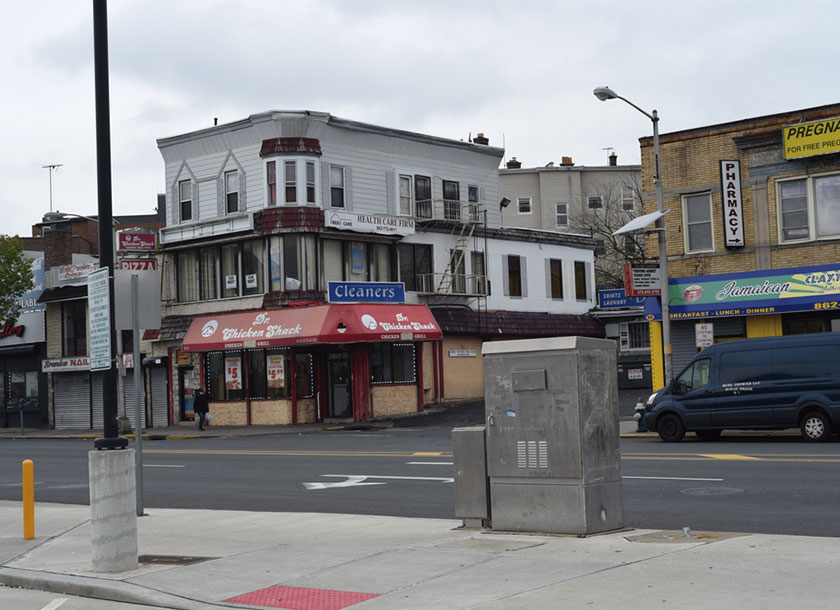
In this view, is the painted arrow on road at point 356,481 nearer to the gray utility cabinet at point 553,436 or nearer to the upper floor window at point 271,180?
the gray utility cabinet at point 553,436

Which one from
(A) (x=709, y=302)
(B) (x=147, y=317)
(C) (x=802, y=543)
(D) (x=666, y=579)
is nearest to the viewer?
(D) (x=666, y=579)

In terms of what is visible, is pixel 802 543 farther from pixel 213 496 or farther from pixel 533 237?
pixel 533 237

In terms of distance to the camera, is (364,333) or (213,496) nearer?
(213,496)

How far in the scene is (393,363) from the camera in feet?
133

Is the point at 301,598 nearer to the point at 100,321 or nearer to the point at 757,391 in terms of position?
the point at 100,321

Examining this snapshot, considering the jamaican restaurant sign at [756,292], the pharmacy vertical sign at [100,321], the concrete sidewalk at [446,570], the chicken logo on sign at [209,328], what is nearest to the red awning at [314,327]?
the chicken logo on sign at [209,328]

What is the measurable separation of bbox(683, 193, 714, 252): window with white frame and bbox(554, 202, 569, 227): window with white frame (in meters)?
32.8

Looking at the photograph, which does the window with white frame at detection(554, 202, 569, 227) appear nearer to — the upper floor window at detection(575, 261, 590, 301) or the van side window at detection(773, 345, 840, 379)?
the upper floor window at detection(575, 261, 590, 301)

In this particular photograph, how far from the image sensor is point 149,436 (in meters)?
37.3

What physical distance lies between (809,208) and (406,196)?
17509 mm

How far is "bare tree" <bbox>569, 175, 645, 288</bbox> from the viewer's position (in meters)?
61.3

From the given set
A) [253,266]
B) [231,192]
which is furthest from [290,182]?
[253,266]

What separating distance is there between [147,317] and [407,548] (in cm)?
519

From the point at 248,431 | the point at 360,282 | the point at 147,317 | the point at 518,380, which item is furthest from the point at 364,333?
the point at 518,380
